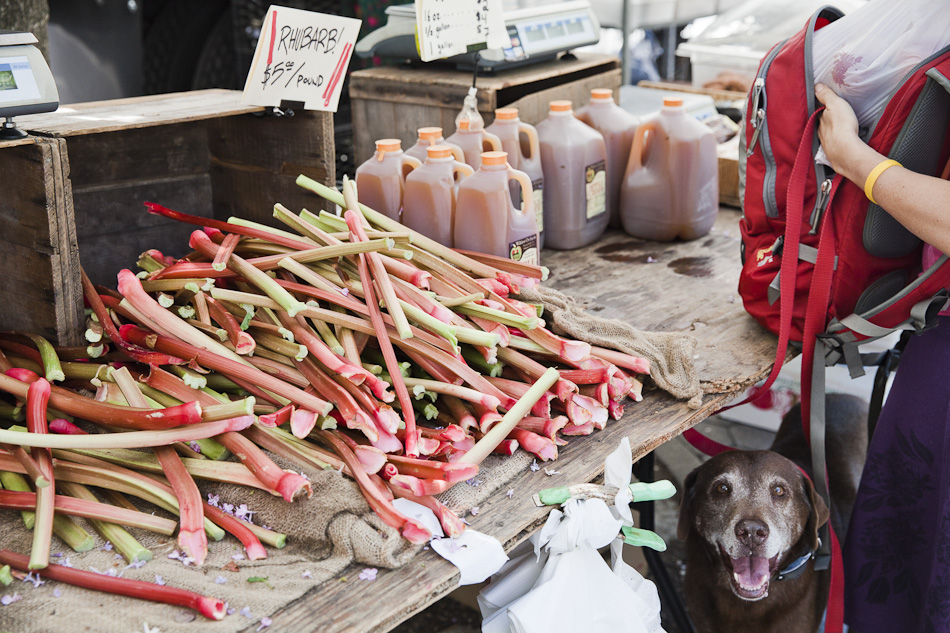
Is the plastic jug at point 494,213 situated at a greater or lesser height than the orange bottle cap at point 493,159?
lesser

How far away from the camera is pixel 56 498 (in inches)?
53.8

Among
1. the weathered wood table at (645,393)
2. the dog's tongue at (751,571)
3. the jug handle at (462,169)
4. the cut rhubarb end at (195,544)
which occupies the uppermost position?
the jug handle at (462,169)

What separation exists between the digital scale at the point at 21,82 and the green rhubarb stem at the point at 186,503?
64cm

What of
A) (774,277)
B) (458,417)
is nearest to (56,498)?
(458,417)

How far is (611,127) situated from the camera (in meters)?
2.77

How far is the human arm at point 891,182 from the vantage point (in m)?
1.67

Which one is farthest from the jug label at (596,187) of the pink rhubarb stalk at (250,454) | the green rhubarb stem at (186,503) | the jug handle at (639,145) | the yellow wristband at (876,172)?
the green rhubarb stem at (186,503)

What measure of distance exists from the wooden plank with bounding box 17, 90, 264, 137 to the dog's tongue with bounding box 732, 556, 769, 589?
169 centimetres

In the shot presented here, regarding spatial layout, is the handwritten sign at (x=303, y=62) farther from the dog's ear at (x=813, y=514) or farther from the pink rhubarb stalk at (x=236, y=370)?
the dog's ear at (x=813, y=514)

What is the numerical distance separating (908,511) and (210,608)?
1.86 meters

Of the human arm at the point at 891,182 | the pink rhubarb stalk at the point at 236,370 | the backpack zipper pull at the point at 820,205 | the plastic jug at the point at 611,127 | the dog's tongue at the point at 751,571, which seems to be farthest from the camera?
the plastic jug at the point at 611,127

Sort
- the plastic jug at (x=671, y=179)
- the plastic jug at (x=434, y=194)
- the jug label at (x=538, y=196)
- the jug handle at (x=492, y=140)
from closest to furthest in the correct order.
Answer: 1. the plastic jug at (x=434, y=194)
2. the jug handle at (x=492, y=140)
3. the jug label at (x=538, y=196)
4. the plastic jug at (x=671, y=179)

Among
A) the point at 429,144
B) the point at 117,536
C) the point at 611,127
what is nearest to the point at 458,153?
the point at 429,144

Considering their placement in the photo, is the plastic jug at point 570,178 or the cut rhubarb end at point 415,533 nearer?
the cut rhubarb end at point 415,533
